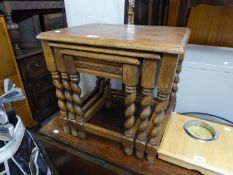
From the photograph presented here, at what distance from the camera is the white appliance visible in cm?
75

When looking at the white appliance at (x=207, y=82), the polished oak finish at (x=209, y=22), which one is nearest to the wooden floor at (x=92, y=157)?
the white appliance at (x=207, y=82)

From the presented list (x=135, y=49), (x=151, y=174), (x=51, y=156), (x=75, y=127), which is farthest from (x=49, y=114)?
(x=135, y=49)

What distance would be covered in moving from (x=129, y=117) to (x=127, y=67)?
0.55 ft

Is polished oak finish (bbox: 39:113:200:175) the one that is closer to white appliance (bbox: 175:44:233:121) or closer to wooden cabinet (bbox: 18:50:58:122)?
white appliance (bbox: 175:44:233:121)

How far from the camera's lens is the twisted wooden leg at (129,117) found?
48 centimetres

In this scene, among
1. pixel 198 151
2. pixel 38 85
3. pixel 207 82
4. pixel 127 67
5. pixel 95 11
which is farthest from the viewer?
pixel 38 85

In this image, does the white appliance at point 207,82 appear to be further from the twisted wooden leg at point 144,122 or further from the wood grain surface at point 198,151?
the twisted wooden leg at point 144,122

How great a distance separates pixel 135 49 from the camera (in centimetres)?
41

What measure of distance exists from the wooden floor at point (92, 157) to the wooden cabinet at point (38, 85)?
51 centimetres

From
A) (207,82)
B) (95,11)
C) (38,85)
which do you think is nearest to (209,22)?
(207,82)

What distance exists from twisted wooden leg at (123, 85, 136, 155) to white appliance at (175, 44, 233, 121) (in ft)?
1.39

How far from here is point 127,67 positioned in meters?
0.45

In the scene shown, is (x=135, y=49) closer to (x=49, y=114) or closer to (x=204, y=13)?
(x=204, y=13)

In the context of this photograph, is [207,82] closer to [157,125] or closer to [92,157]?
[157,125]
